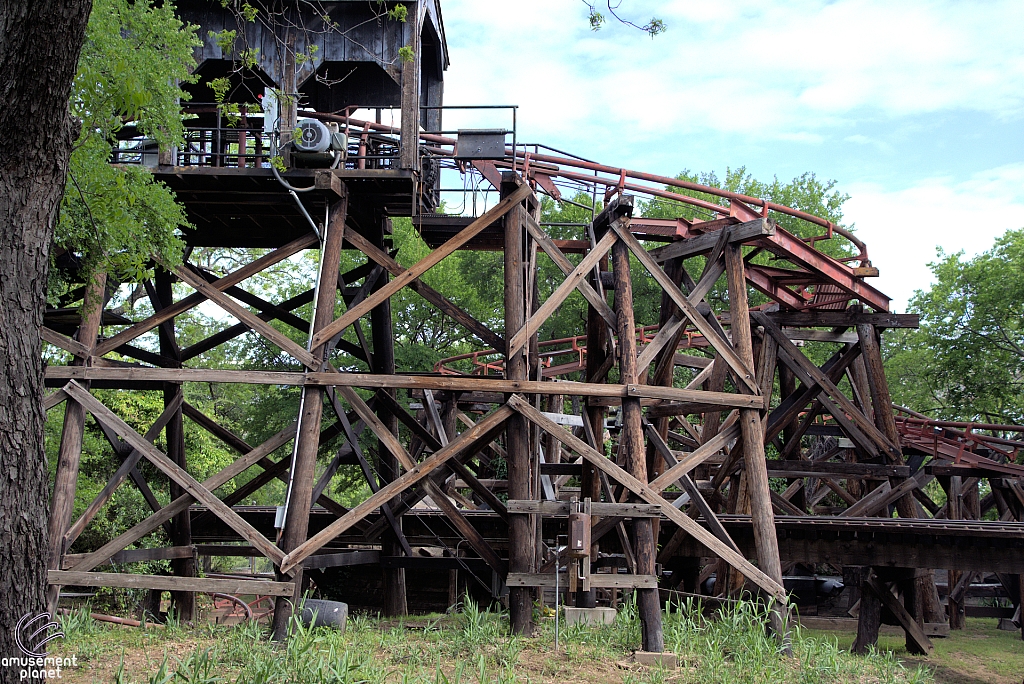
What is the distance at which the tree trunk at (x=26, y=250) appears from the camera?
167 inches

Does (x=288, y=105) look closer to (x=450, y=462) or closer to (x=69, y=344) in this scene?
(x=69, y=344)

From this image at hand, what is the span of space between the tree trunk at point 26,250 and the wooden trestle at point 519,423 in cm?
468

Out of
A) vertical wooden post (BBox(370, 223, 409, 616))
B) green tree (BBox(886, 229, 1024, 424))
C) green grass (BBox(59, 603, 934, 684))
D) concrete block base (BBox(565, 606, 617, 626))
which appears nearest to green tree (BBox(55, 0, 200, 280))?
vertical wooden post (BBox(370, 223, 409, 616))

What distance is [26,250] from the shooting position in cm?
452

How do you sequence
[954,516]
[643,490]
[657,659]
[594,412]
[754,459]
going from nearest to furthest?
A: [657,659] → [643,490] → [754,459] → [594,412] → [954,516]

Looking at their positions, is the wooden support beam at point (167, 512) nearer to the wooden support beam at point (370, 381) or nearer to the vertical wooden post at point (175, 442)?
the wooden support beam at point (370, 381)

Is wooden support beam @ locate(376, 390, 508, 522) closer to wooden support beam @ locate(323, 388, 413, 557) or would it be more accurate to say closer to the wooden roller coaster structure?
the wooden roller coaster structure

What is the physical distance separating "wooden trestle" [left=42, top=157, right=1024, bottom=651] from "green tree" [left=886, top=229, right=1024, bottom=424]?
8889 mm

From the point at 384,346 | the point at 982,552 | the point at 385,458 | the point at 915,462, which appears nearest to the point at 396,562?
the point at 385,458

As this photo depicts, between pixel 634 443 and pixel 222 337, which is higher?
pixel 222 337

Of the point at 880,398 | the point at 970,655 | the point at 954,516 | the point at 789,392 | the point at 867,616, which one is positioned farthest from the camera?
the point at 954,516

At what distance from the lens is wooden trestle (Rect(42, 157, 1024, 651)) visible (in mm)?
9453

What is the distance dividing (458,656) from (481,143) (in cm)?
581

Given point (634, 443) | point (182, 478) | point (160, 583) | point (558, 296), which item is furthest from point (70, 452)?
point (634, 443)
